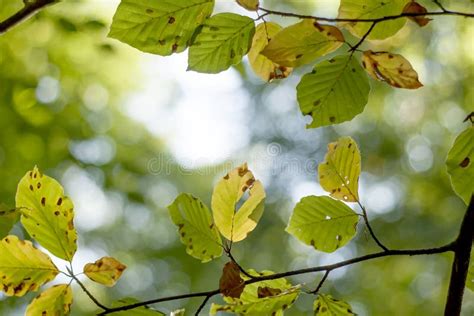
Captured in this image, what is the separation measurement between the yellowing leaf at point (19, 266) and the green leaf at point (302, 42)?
0.23 m

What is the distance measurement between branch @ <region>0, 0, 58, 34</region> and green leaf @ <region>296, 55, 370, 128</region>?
21 cm

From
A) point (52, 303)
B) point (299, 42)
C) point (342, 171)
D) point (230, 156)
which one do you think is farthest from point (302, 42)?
point (230, 156)

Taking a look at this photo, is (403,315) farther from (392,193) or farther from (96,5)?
(96,5)

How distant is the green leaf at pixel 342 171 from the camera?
494 millimetres

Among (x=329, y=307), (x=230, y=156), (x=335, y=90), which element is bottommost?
(x=230, y=156)

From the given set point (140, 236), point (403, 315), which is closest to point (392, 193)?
point (403, 315)

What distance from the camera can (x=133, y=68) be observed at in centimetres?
258

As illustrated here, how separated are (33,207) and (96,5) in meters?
1.50

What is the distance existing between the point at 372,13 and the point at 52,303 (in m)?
0.32

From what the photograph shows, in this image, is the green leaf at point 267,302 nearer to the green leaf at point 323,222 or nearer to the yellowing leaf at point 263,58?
the green leaf at point 323,222

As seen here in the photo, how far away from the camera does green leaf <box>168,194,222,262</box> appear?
489 mm

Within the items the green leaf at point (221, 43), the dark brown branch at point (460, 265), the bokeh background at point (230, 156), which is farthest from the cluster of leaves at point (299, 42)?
the bokeh background at point (230, 156)

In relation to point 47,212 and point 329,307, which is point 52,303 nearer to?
point 47,212

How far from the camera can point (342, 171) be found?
1.65 feet
